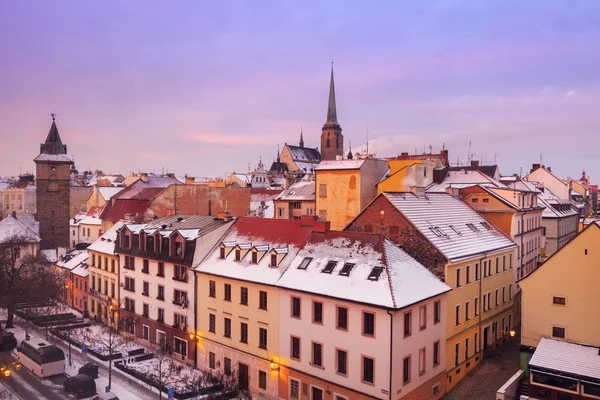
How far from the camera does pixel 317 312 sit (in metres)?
29.5

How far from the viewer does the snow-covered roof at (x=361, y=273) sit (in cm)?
2706

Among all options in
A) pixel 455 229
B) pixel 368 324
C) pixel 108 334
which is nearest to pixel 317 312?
pixel 368 324

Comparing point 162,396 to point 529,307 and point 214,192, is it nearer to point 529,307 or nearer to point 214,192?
point 529,307

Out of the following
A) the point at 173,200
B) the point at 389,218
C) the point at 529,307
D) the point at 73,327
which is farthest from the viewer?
the point at 173,200

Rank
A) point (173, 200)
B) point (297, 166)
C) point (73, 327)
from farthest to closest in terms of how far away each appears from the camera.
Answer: point (297, 166)
point (173, 200)
point (73, 327)

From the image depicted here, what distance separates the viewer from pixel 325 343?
28.8m

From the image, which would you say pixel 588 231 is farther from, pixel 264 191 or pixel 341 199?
pixel 264 191

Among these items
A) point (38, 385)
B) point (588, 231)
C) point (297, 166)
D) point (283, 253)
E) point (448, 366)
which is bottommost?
point (38, 385)

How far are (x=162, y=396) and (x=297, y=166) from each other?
136 m

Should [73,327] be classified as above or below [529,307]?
below

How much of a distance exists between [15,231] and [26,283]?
22.2 metres

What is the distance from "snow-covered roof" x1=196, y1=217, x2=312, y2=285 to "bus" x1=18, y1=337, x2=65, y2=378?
42.4 ft

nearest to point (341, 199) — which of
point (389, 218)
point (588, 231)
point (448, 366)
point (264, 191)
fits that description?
point (389, 218)

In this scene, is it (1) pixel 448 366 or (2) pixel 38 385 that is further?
(2) pixel 38 385
